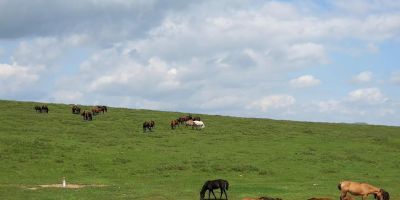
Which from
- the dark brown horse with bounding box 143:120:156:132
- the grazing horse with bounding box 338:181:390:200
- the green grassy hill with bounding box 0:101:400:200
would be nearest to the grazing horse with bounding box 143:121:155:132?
the dark brown horse with bounding box 143:120:156:132

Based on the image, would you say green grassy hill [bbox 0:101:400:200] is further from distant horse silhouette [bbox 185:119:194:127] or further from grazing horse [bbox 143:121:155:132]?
distant horse silhouette [bbox 185:119:194:127]

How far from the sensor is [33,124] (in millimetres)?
54219

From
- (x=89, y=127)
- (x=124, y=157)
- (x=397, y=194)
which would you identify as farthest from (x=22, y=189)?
(x=89, y=127)

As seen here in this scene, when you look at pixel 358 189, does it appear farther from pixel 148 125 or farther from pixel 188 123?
pixel 188 123

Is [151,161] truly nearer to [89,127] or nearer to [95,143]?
[95,143]

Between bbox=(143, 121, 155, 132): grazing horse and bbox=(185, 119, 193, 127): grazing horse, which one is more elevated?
bbox=(185, 119, 193, 127): grazing horse

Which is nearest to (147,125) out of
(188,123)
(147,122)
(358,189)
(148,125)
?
(148,125)

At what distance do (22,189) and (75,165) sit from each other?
966cm

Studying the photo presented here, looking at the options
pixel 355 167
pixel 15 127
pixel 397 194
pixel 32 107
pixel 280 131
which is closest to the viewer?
pixel 397 194

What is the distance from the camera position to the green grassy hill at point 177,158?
31094 millimetres

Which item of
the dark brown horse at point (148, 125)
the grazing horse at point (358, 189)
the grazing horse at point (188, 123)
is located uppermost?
the grazing horse at point (188, 123)

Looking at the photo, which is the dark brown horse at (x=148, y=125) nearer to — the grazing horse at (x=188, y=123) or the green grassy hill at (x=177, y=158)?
the green grassy hill at (x=177, y=158)

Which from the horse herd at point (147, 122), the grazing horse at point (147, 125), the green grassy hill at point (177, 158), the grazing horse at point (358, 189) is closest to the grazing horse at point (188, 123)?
the horse herd at point (147, 122)

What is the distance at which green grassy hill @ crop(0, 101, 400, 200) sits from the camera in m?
31.1
